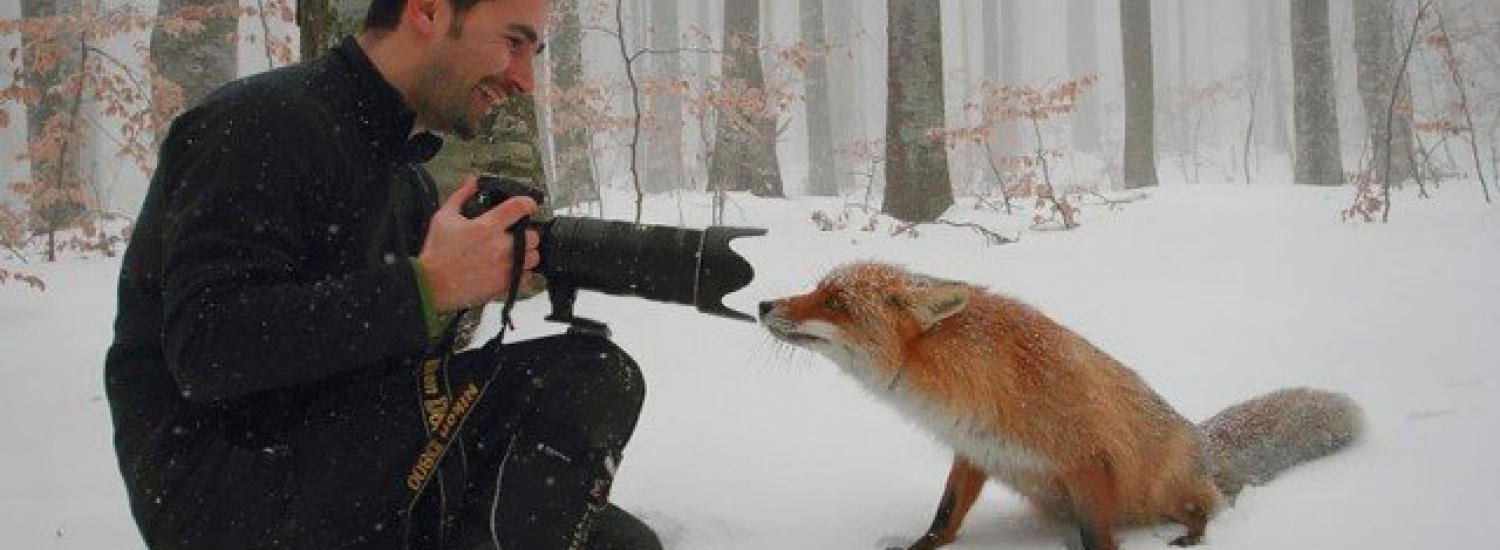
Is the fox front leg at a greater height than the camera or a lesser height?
lesser

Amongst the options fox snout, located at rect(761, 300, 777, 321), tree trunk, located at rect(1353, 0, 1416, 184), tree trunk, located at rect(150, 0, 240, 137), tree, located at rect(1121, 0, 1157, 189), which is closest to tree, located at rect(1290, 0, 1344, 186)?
tree trunk, located at rect(1353, 0, 1416, 184)

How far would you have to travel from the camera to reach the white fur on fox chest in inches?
103

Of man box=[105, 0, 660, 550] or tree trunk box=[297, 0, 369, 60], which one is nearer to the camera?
man box=[105, 0, 660, 550]

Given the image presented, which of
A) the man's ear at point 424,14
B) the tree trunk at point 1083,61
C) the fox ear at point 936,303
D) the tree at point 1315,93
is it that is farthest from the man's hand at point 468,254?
the tree trunk at point 1083,61

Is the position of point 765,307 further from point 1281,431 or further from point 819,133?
point 819,133

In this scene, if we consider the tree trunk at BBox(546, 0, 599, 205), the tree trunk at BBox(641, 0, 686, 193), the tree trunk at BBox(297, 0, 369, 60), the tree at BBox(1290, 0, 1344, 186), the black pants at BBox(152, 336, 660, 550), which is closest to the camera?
the black pants at BBox(152, 336, 660, 550)

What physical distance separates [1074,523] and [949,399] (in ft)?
2.25

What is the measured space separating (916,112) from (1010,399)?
664cm

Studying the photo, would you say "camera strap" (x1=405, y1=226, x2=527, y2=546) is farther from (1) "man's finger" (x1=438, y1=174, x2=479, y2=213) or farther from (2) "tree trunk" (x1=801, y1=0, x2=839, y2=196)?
(2) "tree trunk" (x1=801, y1=0, x2=839, y2=196)

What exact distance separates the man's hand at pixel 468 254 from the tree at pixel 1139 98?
14205mm

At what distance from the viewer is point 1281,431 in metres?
3.29

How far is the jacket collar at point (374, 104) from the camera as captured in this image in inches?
82.0

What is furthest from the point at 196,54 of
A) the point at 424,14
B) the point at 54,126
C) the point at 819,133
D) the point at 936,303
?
the point at 819,133

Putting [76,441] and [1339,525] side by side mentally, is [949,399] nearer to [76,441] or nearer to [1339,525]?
[1339,525]
